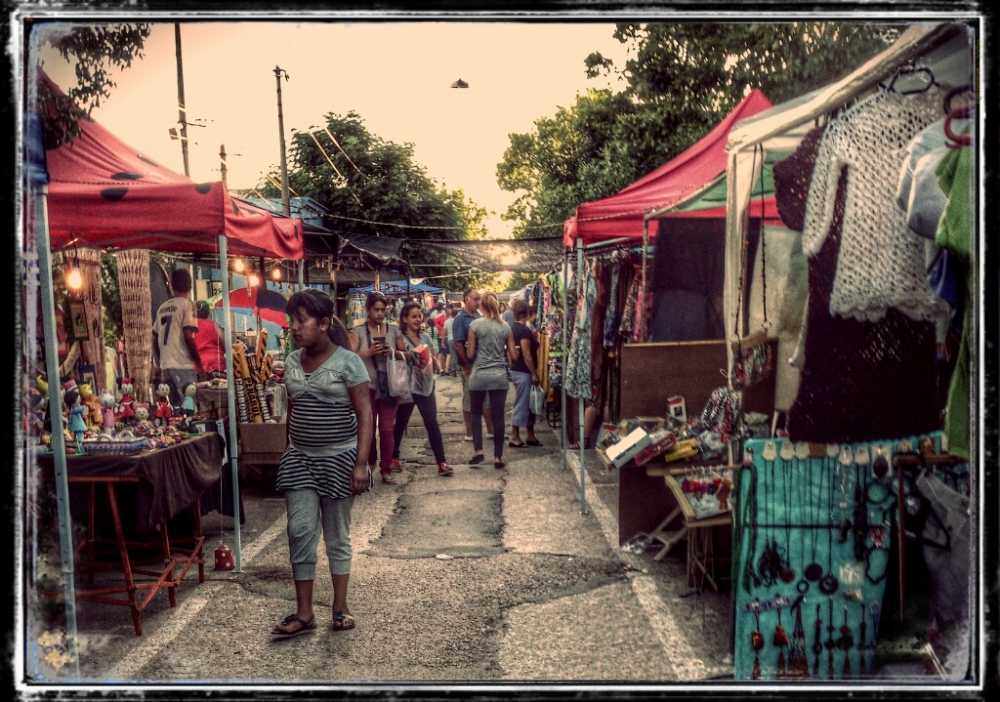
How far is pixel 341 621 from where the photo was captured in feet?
15.7

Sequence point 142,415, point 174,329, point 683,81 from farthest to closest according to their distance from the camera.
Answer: point 683,81 → point 174,329 → point 142,415

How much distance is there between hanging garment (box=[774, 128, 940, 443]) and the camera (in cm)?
333

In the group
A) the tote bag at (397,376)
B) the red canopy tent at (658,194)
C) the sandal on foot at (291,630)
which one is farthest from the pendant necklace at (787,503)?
the tote bag at (397,376)

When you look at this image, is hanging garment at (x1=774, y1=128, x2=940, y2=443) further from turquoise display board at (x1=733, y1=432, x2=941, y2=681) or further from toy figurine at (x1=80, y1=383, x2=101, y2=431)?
toy figurine at (x1=80, y1=383, x2=101, y2=431)

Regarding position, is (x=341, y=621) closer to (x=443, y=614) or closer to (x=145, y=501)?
(x=443, y=614)

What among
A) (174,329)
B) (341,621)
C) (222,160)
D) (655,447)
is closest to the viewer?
(341,621)

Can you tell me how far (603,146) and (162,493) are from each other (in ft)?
47.3

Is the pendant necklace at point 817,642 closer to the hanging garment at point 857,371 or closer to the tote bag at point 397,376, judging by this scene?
the hanging garment at point 857,371

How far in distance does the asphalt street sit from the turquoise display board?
1.41 ft

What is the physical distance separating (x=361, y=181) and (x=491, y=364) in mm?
25060

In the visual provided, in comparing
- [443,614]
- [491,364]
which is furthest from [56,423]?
[491,364]

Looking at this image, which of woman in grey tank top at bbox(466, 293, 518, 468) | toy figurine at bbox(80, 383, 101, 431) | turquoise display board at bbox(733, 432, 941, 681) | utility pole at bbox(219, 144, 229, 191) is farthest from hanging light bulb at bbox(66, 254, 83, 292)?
utility pole at bbox(219, 144, 229, 191)

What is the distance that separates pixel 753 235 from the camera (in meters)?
5.74

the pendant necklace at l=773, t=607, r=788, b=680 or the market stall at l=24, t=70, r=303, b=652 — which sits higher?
the market stall at l=24, t=70, r=303, b=652
